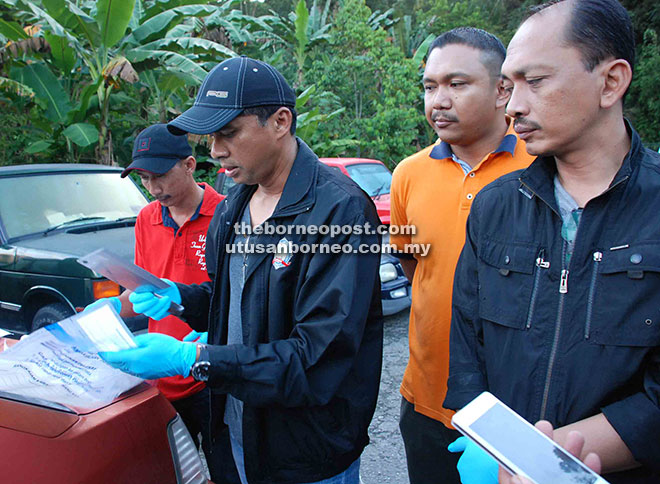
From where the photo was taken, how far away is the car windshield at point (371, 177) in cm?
745

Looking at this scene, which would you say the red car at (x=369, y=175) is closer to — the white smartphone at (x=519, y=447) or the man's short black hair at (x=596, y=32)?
the man's short black hair at (x=596, y=32)

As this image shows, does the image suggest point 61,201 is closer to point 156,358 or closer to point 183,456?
point 183,456

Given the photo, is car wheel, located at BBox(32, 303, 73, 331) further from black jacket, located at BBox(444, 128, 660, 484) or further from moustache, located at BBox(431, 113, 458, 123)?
black jacket, located at BBox(444, 128, 660, 484)

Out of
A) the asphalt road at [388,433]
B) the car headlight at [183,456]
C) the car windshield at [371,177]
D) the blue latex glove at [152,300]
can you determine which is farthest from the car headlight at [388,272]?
the car headlight at [183,456]

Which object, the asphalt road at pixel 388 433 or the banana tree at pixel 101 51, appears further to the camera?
the banana tree at pixel 101 51

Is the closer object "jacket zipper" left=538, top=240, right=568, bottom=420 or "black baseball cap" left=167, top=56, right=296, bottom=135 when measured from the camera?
"jacket zipper" left=538, top=240, right=568, bottom=420

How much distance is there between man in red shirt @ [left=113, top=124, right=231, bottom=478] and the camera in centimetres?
245

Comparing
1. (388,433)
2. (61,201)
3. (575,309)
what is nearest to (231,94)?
(575,309)

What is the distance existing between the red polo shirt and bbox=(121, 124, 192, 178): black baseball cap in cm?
24

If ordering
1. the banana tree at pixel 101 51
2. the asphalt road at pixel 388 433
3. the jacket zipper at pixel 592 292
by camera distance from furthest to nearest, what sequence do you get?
the banana tree at pixel 101 51 < the asphalt road at pixel 388 433 < the jacket zipper at pixel 592 292

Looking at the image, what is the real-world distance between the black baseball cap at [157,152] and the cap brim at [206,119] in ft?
2.86

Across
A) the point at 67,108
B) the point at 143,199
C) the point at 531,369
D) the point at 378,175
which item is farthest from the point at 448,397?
the point at 67,108

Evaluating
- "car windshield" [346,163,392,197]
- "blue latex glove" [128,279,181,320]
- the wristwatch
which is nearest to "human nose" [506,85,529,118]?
the wristwatch

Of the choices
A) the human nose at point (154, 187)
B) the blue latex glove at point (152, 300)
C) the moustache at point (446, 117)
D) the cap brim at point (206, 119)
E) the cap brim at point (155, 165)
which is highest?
the moustache at point (446, 117)
